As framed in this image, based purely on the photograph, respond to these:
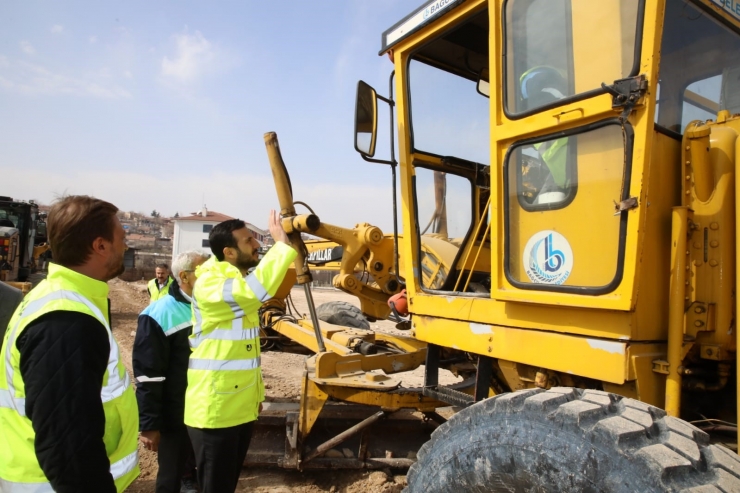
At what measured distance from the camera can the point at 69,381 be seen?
4.56ft

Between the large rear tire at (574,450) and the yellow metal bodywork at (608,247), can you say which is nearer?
the large rear tire at (574,450)

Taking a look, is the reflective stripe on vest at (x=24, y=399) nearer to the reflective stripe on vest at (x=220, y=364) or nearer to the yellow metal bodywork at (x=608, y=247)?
the reflective stripe on vest at (x=220, y=364)

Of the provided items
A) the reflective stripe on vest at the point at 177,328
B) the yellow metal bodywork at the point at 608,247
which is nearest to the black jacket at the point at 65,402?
the yellow metal bodywork at the point at 608,247

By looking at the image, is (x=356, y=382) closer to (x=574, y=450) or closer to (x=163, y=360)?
(x=163, y=360)

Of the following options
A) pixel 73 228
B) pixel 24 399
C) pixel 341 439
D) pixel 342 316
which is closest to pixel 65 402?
pixel 24 399

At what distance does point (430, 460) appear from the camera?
6.99 feet

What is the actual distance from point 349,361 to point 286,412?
85cm

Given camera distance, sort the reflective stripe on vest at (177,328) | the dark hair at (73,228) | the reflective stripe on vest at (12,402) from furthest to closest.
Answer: the reflective stripe on vest at (177,328), the dark hair at (73,228), the reflective stripe on vest at (12,402)

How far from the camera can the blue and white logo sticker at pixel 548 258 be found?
210 cm

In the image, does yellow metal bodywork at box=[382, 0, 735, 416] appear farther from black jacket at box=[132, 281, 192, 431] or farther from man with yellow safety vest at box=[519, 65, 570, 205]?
black jacket at box=[132, 281, 192, 431]

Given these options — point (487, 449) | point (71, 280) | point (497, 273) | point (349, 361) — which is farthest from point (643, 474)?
point (349, 361)

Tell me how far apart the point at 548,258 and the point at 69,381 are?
1.79 meters

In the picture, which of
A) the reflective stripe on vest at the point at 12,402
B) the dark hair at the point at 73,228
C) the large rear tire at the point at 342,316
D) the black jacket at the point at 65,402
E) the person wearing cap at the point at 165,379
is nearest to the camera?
the black jacket at the point at 65,402

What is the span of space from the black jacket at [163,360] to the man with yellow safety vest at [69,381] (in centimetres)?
152
